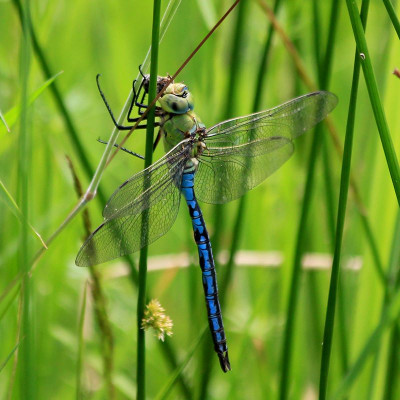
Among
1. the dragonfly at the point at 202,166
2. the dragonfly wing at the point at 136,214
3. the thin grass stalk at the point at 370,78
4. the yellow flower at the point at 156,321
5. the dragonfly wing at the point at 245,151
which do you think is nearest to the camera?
the thin grass stalk at the point at 370,78

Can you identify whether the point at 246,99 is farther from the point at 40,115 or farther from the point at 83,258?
the point at 83,258

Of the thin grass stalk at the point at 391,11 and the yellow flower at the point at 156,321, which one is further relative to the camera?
the yellow flower at the point at 156,321

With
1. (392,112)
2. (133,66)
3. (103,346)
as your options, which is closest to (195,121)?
(392,112)

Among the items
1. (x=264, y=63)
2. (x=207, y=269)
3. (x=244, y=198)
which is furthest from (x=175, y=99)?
(x=207, y=269)

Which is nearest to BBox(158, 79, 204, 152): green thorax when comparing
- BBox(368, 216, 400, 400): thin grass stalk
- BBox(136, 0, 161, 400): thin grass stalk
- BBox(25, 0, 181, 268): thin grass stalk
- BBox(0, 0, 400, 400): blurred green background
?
BBox(0, 0, 400, 400): blurred green background

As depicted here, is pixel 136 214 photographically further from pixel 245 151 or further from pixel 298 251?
pixel 245 151

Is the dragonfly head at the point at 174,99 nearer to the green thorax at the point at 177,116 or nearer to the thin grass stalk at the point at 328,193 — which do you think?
the green thorax at the point at 177,116

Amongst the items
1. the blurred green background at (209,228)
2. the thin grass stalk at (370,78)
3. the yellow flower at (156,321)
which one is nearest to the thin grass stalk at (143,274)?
the yellow flower at (156,321)
